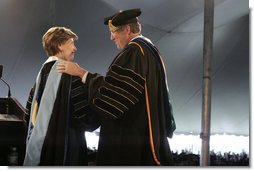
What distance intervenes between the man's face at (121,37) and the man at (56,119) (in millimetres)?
271

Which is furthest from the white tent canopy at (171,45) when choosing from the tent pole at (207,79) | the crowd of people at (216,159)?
the crowd of people at (216,159)

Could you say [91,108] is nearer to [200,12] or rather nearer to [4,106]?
[4,106]

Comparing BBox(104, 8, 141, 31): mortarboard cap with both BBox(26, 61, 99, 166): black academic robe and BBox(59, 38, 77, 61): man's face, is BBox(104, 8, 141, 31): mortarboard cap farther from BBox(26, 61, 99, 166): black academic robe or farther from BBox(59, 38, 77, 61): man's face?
BBox(26, 61, 99, 166): black academic robe

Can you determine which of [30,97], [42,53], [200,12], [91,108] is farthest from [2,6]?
[200,12]

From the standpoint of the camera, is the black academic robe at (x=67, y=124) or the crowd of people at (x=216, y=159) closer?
the black academic robe at (x=67, y=124)

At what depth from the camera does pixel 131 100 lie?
1969mm

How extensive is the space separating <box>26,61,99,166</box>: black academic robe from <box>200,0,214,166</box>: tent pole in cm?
57

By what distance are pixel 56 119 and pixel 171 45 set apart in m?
0.70

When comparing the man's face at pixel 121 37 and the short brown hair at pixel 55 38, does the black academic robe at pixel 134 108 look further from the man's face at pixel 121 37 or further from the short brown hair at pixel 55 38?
the short brown hair at pixel 55 38

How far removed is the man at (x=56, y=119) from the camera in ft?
6.52

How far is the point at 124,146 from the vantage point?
79.8 inches

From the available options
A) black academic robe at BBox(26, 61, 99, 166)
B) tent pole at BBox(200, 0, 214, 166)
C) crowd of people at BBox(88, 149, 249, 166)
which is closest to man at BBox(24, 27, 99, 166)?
black academic robe at BBox(26, 61, 99, 166)

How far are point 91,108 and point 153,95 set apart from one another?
31 cm

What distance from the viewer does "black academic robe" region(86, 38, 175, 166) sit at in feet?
6.45
